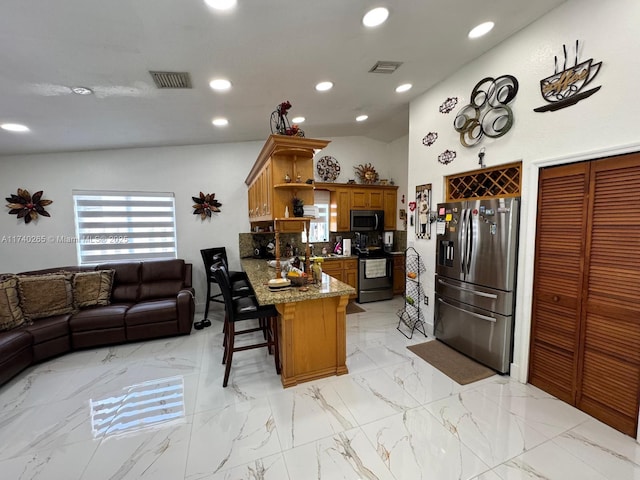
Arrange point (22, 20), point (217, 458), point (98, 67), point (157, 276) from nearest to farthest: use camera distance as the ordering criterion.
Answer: point (22, 20), point (217, 458), point (98, 67), point (157, 276)

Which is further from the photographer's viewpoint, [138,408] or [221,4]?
[138,408]

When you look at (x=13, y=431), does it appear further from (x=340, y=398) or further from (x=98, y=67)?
(x=98, y=67)

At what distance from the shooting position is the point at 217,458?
67.4 inches

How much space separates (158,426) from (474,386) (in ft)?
8.87

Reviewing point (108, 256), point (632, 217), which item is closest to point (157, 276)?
point (108, 256)

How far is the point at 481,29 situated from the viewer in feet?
7.26

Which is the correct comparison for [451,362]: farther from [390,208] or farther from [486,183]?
[390,208]

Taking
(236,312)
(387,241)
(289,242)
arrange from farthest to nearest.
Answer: (387,241), (289,242), (236,312)

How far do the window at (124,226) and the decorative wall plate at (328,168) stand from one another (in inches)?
105

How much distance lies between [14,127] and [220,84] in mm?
2374

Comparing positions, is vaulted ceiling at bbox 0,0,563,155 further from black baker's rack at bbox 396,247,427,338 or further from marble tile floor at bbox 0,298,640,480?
marble tile floor at bbox 0,298,640,480

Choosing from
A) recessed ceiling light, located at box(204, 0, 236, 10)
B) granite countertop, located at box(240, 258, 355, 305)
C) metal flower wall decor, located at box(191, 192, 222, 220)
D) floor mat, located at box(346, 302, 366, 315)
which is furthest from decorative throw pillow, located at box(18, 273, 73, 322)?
floor mat, located at box(346, 302, 366, 315)

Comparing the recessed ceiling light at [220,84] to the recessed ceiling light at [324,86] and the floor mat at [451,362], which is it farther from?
the floor mat at [451,362]

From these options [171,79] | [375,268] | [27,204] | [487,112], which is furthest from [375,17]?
[27,204]
